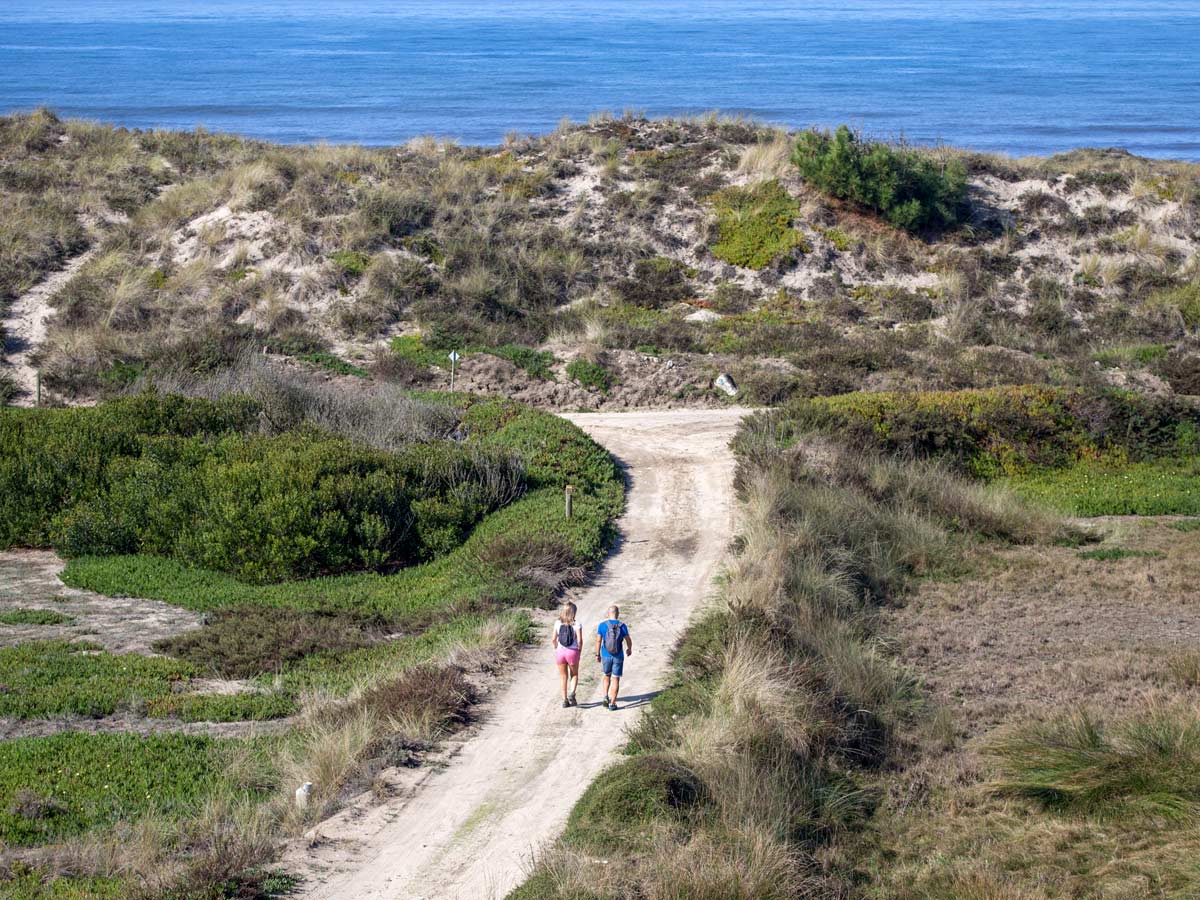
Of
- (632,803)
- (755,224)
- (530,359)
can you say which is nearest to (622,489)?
(530,359)

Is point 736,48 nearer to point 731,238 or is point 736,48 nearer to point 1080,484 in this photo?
point 731,238

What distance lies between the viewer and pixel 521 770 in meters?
12.2

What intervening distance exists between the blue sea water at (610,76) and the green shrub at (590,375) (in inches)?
1392

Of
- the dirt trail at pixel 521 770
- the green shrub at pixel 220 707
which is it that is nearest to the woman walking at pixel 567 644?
the dirt trail at pixel 521 770

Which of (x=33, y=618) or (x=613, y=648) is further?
(x=33, y=618)

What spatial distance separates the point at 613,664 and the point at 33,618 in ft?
28.0

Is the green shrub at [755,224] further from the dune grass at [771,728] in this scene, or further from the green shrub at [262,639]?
the green shrub at [262,639]

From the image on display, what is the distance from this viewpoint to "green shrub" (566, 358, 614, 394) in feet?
99.8

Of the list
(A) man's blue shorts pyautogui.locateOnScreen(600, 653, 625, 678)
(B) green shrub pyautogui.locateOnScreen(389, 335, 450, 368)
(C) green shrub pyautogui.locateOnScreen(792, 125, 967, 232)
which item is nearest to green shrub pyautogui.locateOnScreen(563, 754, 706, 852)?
(A) man's blue shorts pyautogui.locateOnScreen(600, 653, 625, 678)

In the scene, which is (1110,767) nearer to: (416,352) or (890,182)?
(416,352)

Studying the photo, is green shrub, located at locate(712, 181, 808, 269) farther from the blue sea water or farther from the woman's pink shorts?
the woman's pink shorts

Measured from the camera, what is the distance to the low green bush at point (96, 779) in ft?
34.7

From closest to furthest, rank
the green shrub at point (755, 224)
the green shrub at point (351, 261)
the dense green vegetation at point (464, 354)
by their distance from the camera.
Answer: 1. the dense green vegetation at point (464, 354)
2. the green shrub at point (351, 261)
3. the green shrub at point (755, 224)

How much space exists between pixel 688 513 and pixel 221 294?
18.5 meters
